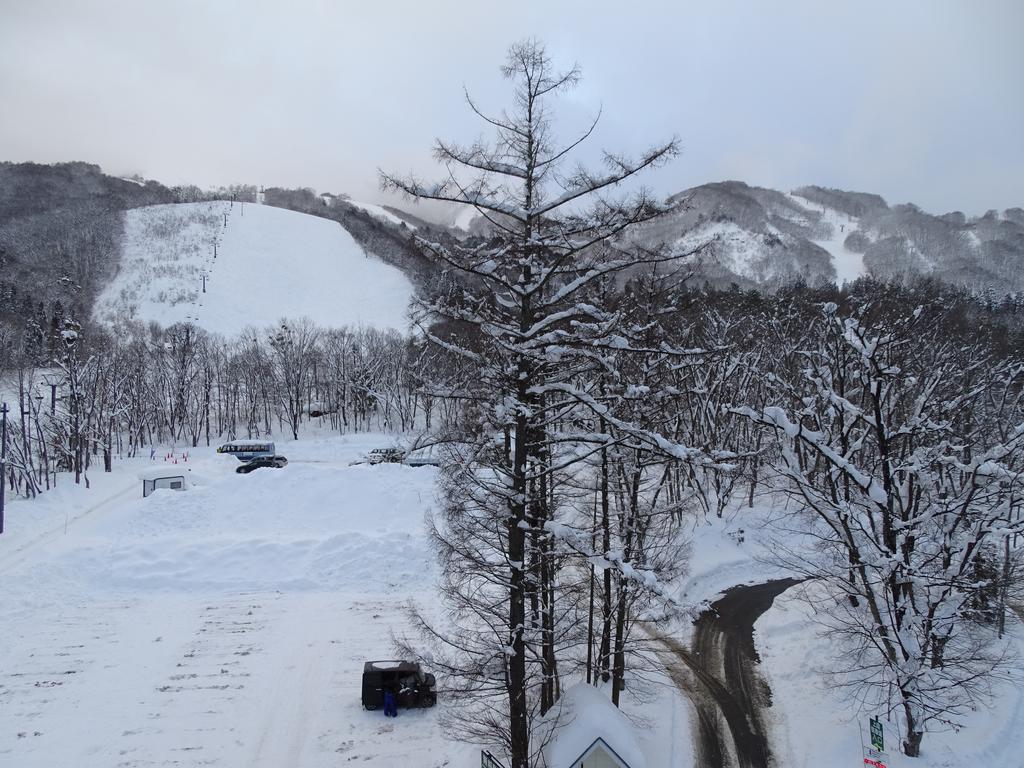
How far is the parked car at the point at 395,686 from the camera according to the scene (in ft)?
48.3

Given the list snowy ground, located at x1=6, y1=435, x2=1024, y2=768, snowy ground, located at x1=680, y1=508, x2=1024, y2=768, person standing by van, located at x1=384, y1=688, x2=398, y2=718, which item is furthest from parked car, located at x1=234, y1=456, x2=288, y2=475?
snowy ground, located at x1=680, y1=508, x2=1024, y2=768

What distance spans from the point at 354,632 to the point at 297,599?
3618mm

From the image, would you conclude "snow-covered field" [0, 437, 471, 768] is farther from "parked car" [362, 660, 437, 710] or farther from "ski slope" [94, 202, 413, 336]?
"ski slope" [94, 202, 413, 336]

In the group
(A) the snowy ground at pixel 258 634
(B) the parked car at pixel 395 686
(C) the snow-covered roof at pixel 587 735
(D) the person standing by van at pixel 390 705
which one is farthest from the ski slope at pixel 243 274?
(C) the snow-covered roof at pixel 587 735

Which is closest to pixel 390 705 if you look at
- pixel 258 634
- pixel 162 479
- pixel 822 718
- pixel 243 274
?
pixel 258 634

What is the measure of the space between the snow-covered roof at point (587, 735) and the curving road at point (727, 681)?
3.27 metres

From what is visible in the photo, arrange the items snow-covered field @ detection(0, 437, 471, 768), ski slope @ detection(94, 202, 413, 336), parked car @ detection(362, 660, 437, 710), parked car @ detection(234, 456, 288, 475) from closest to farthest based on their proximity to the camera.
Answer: snow-covered field @ detection(0, 437, 471, 768) < parked car @ detection(362, 660, 437, 710) < parked car @ detection(234, 456, 288, 475) < ski slope @ detection(94, 202, 413, 336)

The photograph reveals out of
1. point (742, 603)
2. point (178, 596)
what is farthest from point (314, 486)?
point (742, 603)

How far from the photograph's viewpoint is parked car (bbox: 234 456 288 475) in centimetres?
3925

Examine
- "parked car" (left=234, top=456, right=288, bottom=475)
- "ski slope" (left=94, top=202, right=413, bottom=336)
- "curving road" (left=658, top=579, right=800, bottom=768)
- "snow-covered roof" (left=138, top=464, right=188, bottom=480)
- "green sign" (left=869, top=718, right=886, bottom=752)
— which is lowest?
"curving road" (left=658, top=579, right=800, bottom=768)

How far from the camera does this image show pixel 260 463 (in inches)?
1602

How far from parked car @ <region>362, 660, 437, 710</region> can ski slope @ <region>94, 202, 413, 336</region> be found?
78.9 metres

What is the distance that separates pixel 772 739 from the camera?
13930 mm

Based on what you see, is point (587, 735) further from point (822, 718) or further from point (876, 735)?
point (822, 718)
